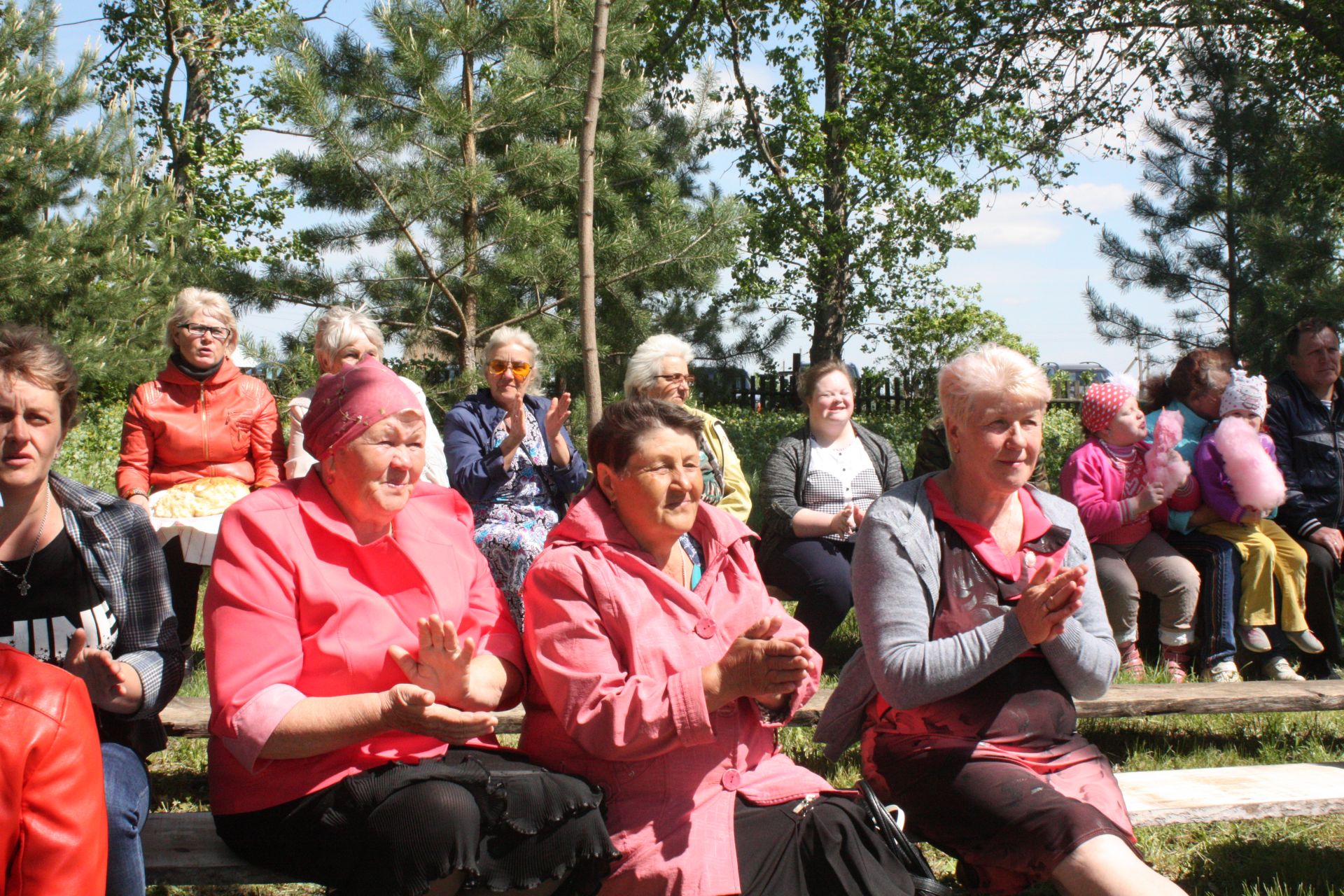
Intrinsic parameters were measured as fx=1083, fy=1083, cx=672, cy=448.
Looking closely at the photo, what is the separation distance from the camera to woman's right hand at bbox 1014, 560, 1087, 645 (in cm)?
234

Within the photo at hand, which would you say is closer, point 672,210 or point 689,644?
point 689,644

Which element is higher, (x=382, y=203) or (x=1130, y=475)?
(x=382, y=203)

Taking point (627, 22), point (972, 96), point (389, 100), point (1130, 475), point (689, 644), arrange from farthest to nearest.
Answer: point (972, 96)
point (627, 22)
point (389, 100)
point (1130, 475)
point (689, 644)

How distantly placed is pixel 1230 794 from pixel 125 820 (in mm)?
2990

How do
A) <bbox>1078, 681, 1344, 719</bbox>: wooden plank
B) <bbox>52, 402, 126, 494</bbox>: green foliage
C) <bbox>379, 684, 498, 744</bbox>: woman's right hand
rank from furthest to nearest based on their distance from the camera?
<bbox>52, 402, 126, 494</bbox>: green foliage → <bbox>1078, 681, 1344, 719</bbox>: wooden plank → <bbox>379, 684, 498, 744</bbox>: woman's right hand

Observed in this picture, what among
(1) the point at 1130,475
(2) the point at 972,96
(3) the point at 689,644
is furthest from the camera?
(2) the point at 972,96

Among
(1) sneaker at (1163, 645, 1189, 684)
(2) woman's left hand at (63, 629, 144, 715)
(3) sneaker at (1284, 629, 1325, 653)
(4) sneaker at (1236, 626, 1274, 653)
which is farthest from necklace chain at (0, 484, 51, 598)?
(3) sneaker at (1284, 629, 1325, 653)

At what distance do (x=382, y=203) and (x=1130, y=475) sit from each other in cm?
567

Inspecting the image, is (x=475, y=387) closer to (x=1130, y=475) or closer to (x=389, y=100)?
(x=389, y=100)

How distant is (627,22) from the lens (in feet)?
28.4

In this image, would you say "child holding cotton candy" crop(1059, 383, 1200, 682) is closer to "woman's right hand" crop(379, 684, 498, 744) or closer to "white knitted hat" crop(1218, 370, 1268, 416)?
"white knitted hat" crop(1218, 370, 1268, 416)

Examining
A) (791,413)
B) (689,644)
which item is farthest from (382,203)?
(689,644)

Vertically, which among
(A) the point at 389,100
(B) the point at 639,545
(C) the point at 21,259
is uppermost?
(A) the point at 389,100

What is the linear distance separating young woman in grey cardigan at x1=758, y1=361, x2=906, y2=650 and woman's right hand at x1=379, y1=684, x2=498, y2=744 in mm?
2756
